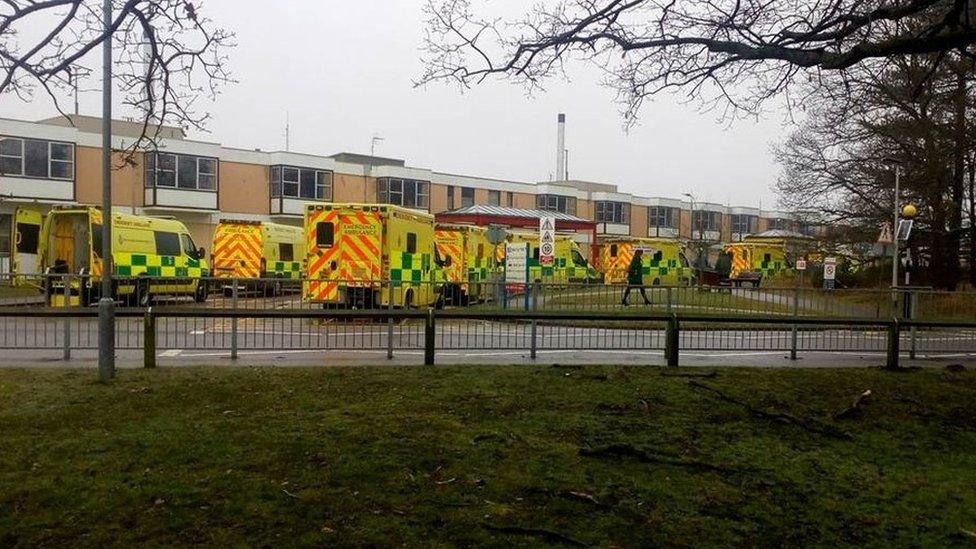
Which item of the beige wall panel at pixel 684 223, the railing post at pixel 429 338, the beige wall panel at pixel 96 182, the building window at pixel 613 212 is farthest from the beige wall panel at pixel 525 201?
the railing post at pixel 429 338

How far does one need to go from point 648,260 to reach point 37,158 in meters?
27.1

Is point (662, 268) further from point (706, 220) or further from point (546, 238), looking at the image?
point (706, 220)

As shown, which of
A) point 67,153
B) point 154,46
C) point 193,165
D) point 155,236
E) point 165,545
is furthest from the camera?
point 193,165

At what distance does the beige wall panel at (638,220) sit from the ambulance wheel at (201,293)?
60.7m

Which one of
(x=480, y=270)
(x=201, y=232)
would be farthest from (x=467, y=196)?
(x=480, y=270)

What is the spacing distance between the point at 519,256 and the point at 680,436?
43.1 feet

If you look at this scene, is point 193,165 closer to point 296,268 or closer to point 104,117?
point 296,268

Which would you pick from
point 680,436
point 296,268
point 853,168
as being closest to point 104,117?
point 680,436

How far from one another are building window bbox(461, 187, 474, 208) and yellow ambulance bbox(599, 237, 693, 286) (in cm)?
1793

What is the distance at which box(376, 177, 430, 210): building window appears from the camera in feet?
164

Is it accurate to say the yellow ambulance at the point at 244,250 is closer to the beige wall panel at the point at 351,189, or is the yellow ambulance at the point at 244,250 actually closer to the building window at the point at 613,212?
the beige wall panel at the point at 351,189

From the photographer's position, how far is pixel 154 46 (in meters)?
6.12

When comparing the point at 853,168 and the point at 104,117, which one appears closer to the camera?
the point at 104,117

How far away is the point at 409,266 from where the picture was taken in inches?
735
